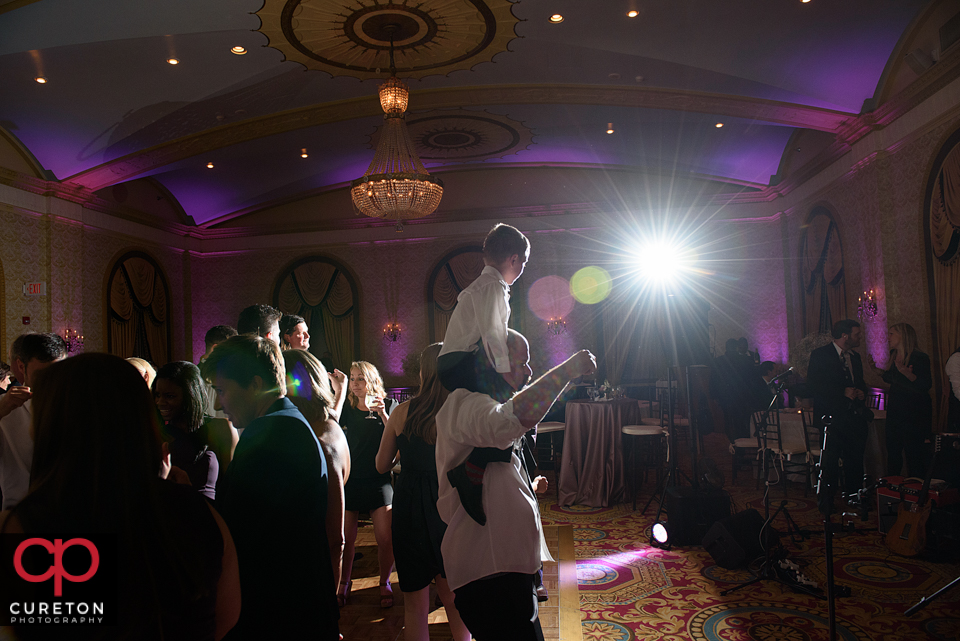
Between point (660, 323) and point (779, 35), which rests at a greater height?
point (779, 35)

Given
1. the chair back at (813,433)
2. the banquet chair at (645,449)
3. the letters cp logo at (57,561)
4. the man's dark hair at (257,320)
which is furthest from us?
the banquet chair at (645,449)

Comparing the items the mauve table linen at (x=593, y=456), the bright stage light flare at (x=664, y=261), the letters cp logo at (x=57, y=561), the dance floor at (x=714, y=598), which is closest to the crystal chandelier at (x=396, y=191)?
the mauve table linen at (x=593, y=456)

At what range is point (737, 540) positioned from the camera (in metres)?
3.99

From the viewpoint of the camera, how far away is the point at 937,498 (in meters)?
3.95

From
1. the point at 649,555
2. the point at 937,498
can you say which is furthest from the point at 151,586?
the point at 937,498

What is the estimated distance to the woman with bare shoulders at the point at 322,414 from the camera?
252cm

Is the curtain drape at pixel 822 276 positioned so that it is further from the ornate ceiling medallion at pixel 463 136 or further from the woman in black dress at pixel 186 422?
the woman in black dress at pixel 186 422

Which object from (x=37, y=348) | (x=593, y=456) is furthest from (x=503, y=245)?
(x=593, y=456)

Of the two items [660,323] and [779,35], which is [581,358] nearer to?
[779,35]

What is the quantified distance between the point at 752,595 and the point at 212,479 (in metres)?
3.10

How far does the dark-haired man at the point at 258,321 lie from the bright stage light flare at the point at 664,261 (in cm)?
904

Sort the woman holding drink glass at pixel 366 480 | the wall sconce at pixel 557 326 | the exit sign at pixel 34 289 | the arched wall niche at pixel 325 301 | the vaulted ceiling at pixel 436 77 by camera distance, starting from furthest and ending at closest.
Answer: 1. the arched wall niche at pixel 325 301
2. the wall sconce at pixel 557 326
3. the exit sign at pixel 34 289
4. the vaulted ceiling at pixel 436 77
5. the woman holding drink glass at pixel 366 480

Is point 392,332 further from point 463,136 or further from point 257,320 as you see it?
point 257,320

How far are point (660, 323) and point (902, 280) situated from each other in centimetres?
457
